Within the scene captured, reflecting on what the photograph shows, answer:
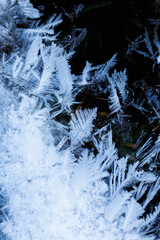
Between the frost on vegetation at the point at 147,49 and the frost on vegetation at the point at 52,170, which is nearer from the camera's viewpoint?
the frost on vegetation at the point at 52,170

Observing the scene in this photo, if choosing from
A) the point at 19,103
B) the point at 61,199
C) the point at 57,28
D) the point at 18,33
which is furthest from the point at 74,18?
the point at 61,199

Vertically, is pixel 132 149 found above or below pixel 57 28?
below

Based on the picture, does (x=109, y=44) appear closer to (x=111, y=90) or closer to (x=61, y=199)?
(x=111, y=90)

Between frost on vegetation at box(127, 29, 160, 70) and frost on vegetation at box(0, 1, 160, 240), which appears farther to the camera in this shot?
frost on vegetation at box(127, 29, 160, 70)

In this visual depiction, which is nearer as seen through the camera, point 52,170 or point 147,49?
point 52,170

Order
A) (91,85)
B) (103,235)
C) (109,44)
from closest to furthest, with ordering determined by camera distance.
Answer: (103,235) < (91,85) < (109,44)

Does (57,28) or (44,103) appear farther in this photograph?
(57,28)

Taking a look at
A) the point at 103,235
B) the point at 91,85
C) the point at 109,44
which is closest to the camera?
the point at 103,235

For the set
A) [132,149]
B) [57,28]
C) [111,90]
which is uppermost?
[57,28]
